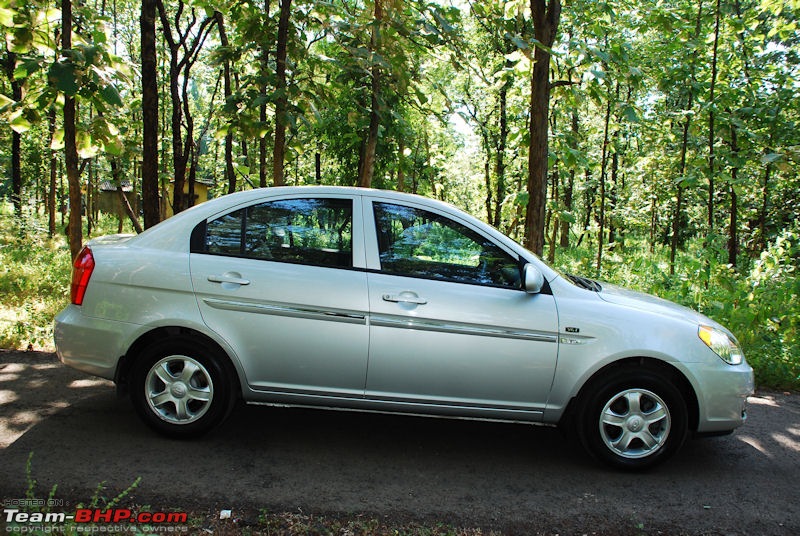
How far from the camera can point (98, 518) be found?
292cm

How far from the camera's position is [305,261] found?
401 centimetres

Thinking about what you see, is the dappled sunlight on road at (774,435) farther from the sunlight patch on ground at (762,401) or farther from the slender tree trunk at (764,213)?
the slender tree trunk at (764,213)

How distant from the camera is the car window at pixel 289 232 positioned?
13.2 feet

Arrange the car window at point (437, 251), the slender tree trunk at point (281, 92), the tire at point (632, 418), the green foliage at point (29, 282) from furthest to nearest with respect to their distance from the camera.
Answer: the green foliage at point (29, 282), the slender tree trunk at point (281, 92), the car window at point (437, 251), the tire at point (632, 418)

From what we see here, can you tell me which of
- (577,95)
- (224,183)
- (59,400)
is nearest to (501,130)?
(224,183)

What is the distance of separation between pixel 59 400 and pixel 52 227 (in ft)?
58.8

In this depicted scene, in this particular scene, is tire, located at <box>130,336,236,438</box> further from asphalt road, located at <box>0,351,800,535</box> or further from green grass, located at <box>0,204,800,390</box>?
green grass, located at <box>0,204,800,390</box>

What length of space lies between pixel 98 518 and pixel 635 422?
3315mm

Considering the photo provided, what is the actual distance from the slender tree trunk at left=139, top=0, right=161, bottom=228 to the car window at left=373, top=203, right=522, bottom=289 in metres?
4.10

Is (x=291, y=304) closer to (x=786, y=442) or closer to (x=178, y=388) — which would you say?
(x=178, y=388)

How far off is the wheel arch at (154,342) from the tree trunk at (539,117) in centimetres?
432

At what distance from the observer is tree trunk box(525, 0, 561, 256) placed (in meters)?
6.88

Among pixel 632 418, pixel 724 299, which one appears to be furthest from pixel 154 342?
pixel 724 299

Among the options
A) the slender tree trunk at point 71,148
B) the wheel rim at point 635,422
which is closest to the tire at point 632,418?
the wheel rim at point 635,422
